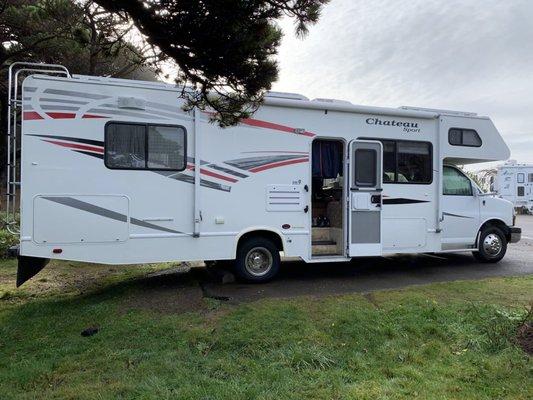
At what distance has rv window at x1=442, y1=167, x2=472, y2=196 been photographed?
27.6 ft

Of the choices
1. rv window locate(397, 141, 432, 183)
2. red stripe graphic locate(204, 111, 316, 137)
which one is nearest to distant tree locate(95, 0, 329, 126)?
red stripe graphic locate(204, 111, 316, 137)

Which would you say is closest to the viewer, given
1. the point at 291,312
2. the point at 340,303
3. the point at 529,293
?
the point at 291,312

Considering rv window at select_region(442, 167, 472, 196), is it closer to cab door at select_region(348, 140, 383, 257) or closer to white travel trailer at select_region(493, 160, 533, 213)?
cab door at select_region(348, 140, 383, 257)

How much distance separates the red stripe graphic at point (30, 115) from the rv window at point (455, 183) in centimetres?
658

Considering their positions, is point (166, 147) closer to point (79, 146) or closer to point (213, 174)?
point (213, 174)

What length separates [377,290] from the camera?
671 centimetres

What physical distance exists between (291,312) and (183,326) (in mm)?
1251

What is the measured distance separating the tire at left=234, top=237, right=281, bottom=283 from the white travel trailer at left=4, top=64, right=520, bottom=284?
0.02 meters

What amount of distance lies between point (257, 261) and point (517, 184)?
931 inches

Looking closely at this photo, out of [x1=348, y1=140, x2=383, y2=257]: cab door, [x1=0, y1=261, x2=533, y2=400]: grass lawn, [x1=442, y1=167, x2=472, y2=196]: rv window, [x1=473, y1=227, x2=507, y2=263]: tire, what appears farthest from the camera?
[x1=473, y1=227, x2=507, y2=263]: tire

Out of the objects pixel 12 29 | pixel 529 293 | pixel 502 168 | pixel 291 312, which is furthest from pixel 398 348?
pixel 502 168

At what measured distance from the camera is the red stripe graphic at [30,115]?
5926mm

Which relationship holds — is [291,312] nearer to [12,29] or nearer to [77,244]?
[77,244]

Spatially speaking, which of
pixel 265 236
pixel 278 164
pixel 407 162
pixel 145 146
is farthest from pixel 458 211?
pixel 145 146
